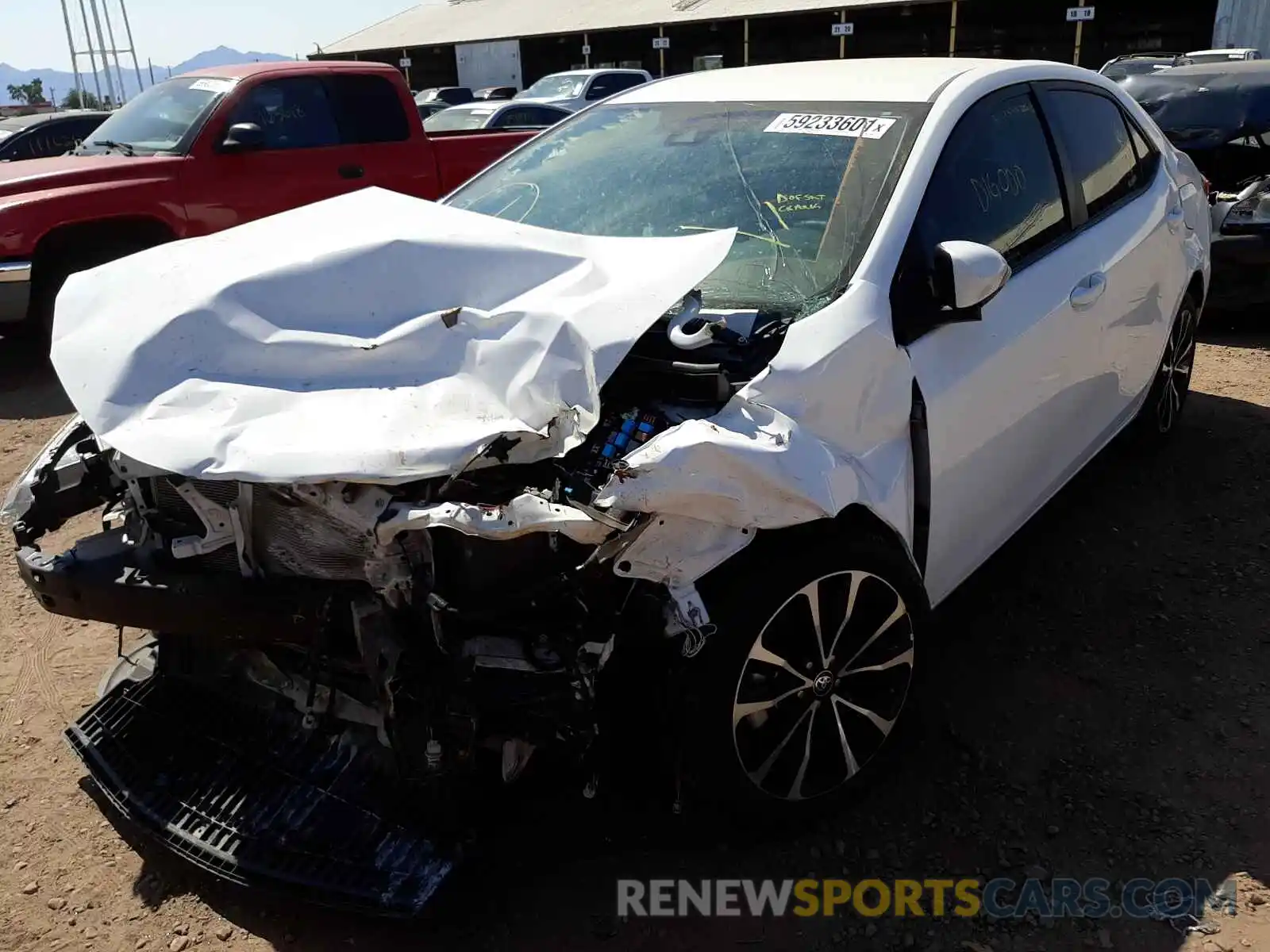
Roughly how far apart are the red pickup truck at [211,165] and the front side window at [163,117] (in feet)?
0.04

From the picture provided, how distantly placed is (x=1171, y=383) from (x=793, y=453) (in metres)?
3.35

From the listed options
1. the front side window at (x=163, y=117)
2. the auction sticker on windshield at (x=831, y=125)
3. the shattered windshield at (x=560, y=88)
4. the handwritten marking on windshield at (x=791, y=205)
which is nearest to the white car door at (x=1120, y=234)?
the auction sticker on windshield at (x=831, y=125)

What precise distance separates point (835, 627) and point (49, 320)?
651cm

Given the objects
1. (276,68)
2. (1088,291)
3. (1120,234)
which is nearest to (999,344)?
(1088,291)

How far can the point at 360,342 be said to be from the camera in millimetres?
2439

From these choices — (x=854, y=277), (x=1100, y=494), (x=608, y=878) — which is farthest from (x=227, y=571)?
(x=1100, y=494)

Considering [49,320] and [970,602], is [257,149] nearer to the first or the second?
[49,320]

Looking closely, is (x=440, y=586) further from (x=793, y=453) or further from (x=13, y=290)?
(x=13, y=290)

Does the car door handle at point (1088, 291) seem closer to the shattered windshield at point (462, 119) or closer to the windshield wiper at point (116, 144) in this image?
the windshield wiper at point (116, 144)

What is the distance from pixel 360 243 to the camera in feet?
9.19

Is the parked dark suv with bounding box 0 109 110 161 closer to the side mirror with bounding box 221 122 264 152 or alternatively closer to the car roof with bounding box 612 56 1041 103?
the side mirror with bounding box 221 122 264 152

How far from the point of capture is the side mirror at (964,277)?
8.76ft

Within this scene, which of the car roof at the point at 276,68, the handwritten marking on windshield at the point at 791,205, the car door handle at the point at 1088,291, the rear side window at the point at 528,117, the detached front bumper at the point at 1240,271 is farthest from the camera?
the rear side window at the point at 528,117
